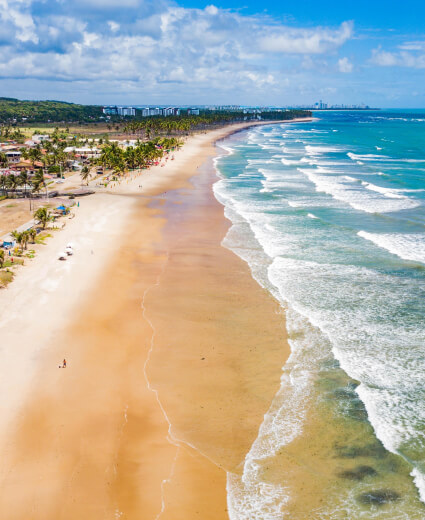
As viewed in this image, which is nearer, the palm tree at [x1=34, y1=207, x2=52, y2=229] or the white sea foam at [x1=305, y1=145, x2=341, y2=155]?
the palm tree at [x1=34, y1=207, x2=52, y2=229]

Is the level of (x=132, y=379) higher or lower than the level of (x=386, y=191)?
lower

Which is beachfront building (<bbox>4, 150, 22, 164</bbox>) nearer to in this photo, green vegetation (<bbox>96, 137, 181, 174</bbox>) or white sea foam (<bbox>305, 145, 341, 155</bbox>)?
green vegetation (<bbox>96, 137, 181, 174</bbox>)

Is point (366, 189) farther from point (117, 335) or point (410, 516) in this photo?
point (410, 516)

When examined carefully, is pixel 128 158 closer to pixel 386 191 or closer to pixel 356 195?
pixel 356 195

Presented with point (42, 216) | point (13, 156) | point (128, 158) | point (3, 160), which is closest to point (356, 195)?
point (42, 216)

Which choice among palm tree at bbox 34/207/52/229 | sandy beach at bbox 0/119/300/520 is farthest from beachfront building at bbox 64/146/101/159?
sandy beach at bbox 0/119/300/520

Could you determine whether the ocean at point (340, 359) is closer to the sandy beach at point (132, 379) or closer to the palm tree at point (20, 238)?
Result: the sandy beach at point (132, 379)
